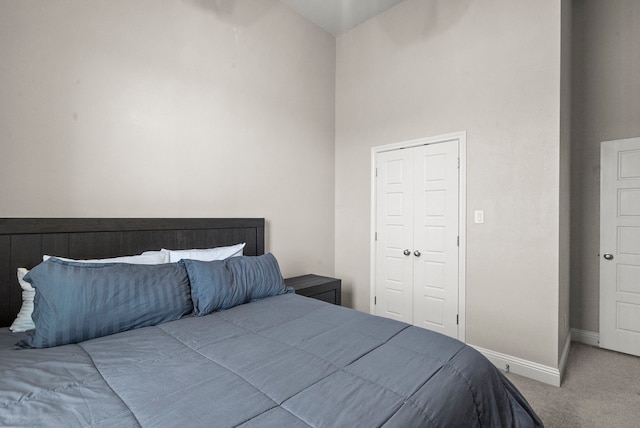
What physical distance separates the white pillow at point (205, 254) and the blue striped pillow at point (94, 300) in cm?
37

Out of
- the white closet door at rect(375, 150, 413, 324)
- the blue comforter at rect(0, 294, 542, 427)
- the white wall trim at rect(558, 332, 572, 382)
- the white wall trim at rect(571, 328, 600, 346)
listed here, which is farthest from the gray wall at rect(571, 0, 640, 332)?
the blue comforter at rect(0, 294, 542, 427)

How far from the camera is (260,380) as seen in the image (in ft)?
3.62

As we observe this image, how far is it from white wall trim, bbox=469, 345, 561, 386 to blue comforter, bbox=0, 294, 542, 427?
1134 millimetres

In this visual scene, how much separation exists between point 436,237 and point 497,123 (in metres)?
1.14

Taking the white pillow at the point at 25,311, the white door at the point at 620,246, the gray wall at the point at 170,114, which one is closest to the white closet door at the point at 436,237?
the gray wall at the point at 170,114

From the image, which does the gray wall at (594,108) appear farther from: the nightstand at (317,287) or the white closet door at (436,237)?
the nightstand at (317,287)

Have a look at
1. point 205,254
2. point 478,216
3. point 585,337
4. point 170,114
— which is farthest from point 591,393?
point 170,114

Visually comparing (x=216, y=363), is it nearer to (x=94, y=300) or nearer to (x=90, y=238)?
(x=94, y=300)

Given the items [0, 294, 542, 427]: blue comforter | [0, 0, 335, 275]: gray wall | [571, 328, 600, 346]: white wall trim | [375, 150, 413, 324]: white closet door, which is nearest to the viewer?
[0, 294, 542, 427]: blue comforter

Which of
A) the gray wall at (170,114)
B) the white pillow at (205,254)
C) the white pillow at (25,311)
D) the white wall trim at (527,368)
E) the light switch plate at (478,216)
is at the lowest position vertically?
the white wall trim at (527,368)

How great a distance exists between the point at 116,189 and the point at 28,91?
2.32 ft

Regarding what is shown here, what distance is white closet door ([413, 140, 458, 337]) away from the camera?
2916 millimetres

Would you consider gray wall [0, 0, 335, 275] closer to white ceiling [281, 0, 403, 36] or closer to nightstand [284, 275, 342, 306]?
white ceiling [281, 0, 403, 36]

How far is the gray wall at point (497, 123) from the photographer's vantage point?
241 cm
